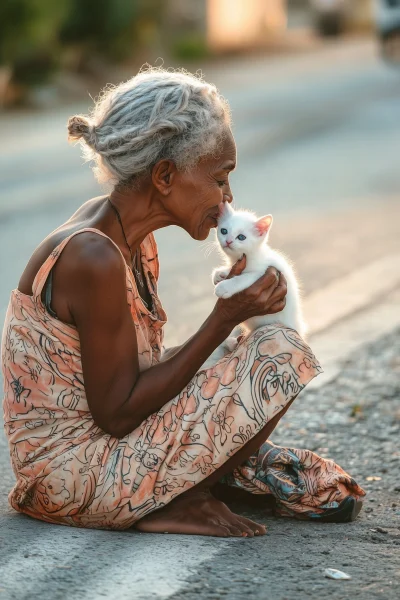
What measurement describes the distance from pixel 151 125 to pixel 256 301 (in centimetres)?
60

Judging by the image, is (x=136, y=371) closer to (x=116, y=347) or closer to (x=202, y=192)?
(x=116, y=347)

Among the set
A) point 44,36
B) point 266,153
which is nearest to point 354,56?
point 44,36

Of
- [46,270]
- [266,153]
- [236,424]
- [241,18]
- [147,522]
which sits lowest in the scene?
[147,522]

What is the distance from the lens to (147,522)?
343cm

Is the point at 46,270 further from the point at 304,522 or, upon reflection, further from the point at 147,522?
the point at 304,522

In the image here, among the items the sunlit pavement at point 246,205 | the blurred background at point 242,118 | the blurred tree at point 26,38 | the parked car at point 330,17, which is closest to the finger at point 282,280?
the sunlit pavement at point 246,205

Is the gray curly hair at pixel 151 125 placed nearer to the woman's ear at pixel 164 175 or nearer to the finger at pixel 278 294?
the woman's ear at pixel 164 175

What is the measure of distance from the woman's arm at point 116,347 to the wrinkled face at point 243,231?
13.0 inches

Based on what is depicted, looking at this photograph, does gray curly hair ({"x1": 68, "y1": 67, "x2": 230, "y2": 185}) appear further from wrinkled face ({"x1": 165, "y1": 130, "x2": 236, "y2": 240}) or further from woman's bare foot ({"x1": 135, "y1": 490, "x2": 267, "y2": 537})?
woman's bare foot ({"x1": 135, "y1": 490, "x2": 267, "y2": 537})


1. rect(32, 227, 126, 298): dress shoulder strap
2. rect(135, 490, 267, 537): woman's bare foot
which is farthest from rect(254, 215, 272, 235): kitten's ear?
rect(135, 490, 267, 537): woman's bare foot

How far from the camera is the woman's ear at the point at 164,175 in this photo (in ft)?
11.1

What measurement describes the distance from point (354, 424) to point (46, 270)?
1922 millimetres

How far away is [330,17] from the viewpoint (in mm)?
32688

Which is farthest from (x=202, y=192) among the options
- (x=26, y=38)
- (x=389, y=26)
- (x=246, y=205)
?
→ (x=389, y=26)
